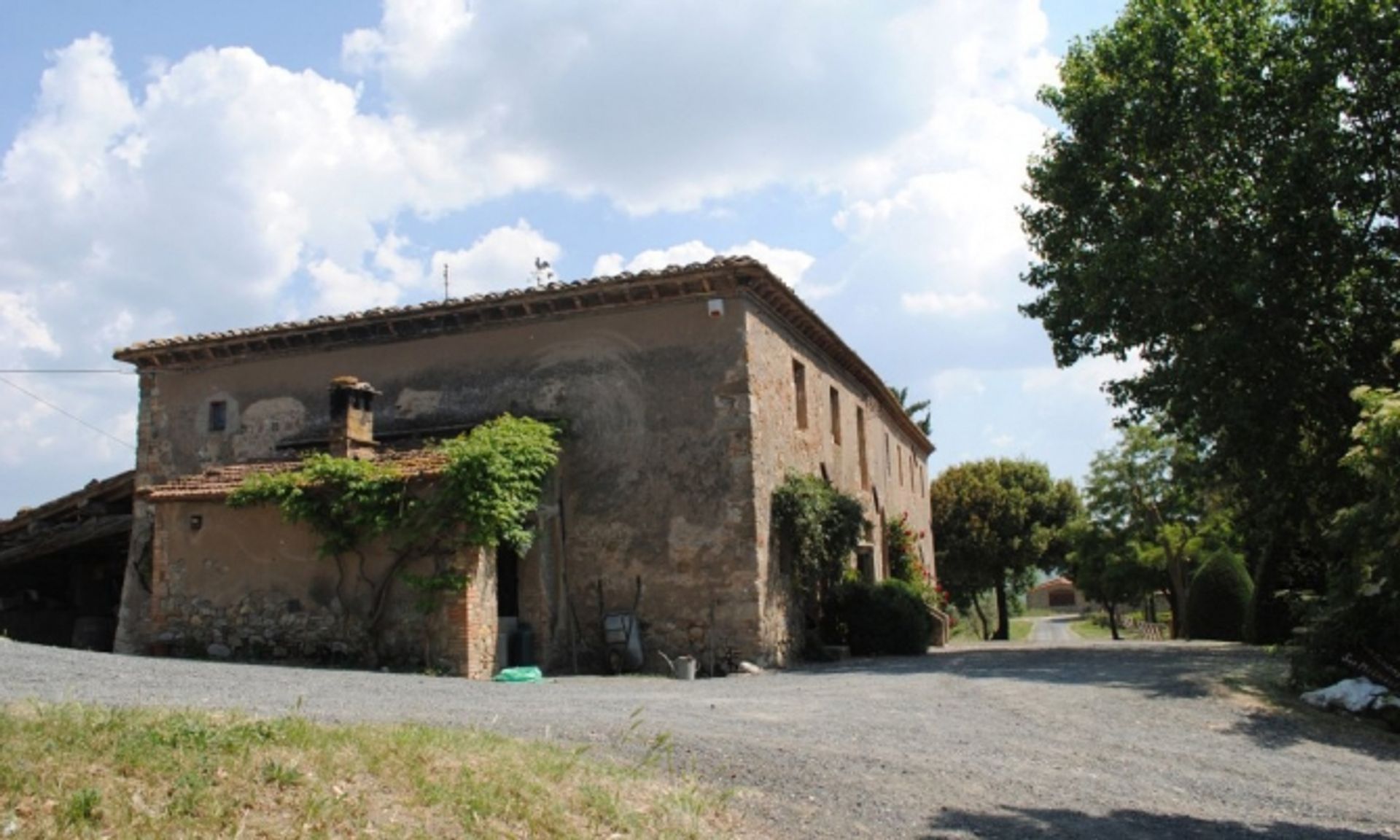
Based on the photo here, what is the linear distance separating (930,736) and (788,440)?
9.08 metres

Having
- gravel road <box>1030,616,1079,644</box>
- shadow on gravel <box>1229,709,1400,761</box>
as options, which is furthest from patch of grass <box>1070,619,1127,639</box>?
shadow on gravel <box>1229,709,1400,761</box>

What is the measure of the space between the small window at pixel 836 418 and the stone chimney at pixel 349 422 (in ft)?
29.5

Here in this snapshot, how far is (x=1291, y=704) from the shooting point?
474 inches

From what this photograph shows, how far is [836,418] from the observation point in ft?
71.2

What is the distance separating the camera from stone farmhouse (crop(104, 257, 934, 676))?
1532 cm

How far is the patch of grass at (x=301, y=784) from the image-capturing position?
15.9 ft

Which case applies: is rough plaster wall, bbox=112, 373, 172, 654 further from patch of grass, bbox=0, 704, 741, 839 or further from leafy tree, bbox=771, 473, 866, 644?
patch of grass, bbox=0, 704, 741, 839

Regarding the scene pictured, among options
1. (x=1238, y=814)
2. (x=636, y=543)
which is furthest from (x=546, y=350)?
(x=1238, y=814)

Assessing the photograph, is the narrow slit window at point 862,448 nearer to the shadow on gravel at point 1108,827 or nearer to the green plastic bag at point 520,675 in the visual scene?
the green plastic bag at point 520,675

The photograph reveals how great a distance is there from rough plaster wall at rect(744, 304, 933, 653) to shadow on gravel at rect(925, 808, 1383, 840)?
8.96m

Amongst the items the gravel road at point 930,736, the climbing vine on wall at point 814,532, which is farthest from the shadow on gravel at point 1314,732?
the climbing vine on wall at point 814,532

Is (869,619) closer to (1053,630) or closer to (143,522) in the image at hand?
(143,522)

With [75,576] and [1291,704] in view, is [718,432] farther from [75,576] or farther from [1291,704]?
[75,576]

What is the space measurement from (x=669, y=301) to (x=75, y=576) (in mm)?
13521
